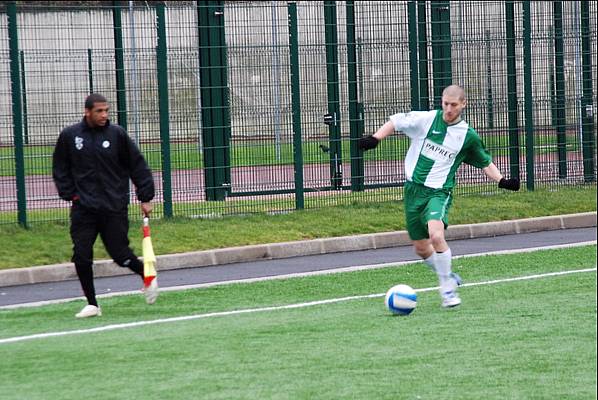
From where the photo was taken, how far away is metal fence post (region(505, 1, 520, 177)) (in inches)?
788

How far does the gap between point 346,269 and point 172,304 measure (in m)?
2.94

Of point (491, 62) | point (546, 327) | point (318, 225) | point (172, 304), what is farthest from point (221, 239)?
point (546, 327)

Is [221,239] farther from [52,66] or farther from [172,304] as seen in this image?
[172,304]

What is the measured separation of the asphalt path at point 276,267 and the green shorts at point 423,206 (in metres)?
3.25

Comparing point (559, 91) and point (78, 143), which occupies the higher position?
point (559, 91)

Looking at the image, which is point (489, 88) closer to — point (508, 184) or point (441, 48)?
point (441, 48)

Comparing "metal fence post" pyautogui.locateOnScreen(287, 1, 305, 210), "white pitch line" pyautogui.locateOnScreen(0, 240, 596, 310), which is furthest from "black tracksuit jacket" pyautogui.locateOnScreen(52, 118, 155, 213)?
"metal fence post" pyautogui.locateOnScreen(287, 1, 305, 210)

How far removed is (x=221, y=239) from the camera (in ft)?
53.3

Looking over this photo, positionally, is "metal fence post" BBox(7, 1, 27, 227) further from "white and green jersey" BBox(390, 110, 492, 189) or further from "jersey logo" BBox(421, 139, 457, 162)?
"jersey logo" BBox(421, 139, 457, 162)

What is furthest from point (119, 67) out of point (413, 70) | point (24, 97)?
point (413, 70)

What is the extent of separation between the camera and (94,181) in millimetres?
11094

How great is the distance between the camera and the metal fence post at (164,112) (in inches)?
677

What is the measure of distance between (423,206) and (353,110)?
27.1 ft

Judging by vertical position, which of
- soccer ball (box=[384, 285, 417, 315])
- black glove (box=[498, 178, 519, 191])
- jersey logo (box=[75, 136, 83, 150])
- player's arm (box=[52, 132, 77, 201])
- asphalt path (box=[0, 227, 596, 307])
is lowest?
asphalt path (box=[0, 227, 596, 307])
